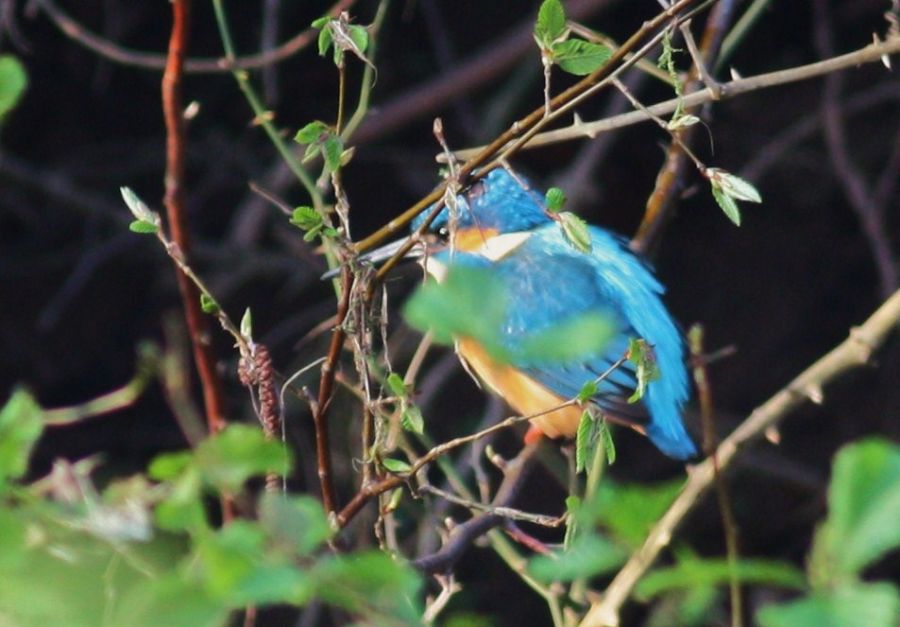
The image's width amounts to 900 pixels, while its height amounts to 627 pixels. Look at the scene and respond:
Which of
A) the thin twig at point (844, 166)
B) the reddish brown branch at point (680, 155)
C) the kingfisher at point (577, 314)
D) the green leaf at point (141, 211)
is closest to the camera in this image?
the green leaf at point (141, 211)

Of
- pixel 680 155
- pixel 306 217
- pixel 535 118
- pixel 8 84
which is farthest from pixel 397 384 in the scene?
pixel 680 155

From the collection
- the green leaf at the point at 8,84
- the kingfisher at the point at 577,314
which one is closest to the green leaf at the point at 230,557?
the green leaf at the point at 8,84

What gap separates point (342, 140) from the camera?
1439mm

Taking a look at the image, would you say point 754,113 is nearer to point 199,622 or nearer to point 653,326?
point 653,326

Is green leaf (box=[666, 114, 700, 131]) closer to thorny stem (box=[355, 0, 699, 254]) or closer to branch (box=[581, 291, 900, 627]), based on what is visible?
thorny stem (box=[355, 0, 699, 254])

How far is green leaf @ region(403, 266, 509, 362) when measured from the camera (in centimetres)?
75

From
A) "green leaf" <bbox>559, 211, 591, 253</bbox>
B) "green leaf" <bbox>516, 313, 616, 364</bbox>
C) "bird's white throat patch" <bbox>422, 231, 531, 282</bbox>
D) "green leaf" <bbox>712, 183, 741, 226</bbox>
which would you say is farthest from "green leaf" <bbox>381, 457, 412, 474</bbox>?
"bird's white throat patch" <bbox>422, 231, 531, 282</bbox>

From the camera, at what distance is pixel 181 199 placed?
80.4 inches

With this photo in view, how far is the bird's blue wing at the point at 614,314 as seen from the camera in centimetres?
254

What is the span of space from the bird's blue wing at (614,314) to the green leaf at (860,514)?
1.78 meters

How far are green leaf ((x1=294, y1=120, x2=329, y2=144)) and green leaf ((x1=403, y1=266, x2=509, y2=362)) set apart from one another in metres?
0.65

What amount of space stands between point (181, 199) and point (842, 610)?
1.51 meters

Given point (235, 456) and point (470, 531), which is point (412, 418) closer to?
point (470, 531)

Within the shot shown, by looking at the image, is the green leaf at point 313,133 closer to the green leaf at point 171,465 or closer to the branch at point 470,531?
the branch at point 470,531
